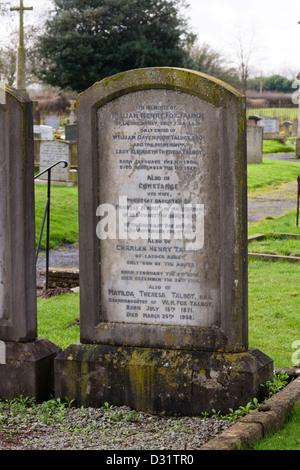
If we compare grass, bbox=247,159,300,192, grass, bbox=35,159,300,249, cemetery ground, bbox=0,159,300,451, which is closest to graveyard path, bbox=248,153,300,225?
grass, bbox=247,159,300,192

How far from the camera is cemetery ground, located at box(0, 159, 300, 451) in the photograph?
4.23 m

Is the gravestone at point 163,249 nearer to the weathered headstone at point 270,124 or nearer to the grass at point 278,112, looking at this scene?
the weathered headstone at point 270,124

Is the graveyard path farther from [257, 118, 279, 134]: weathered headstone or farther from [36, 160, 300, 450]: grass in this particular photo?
[257, 118, 279, 134]: weathered headstone

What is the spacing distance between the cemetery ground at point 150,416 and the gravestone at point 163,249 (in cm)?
19

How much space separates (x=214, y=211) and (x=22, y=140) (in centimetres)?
144

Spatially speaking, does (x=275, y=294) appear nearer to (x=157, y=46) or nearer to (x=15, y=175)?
(x=15, y=175)

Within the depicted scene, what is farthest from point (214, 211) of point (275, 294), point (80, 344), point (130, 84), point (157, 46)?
point (157, 46)

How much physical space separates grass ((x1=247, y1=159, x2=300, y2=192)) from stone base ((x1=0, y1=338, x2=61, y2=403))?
16677 millimetres

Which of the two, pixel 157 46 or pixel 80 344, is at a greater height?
pixel 157 46

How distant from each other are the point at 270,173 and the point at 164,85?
21.4 meters

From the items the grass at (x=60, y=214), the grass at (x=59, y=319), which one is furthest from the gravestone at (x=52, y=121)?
the grass at (x=59, y=319)

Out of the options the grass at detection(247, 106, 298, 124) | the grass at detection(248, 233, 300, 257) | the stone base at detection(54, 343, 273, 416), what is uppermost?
the grass at detection(247, 106, 298, 124)

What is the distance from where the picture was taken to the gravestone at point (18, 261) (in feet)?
16.4
